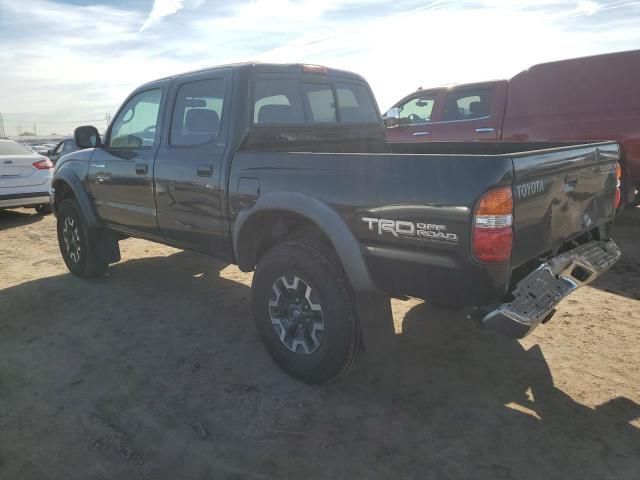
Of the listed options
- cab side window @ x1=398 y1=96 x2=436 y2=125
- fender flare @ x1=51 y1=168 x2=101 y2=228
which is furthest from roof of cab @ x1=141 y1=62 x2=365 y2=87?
cab side window @ x1=398 y1=96 x2=436 y2=125

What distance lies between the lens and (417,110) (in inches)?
326

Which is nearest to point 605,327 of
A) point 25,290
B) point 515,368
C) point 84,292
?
point 515,368

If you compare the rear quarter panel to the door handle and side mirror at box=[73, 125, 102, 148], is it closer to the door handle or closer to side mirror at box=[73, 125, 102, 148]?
the door handle

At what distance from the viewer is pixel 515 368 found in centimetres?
316

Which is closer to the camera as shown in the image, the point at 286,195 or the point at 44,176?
the point at 286,195

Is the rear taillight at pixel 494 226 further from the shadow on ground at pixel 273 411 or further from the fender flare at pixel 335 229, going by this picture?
the shadow on ground at pixel 273 411

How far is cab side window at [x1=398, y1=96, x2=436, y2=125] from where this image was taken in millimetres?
8086

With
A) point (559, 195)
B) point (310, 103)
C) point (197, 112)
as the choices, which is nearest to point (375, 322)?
point (559, 195)

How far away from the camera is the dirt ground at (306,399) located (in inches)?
92.6

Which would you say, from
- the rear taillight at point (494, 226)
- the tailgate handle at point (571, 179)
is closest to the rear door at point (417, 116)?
the tailgate handle at point (571, 179)

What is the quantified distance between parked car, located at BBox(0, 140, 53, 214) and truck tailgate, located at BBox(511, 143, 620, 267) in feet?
27.8

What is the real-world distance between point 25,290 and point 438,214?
14.5 feet

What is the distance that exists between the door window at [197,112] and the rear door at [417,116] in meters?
4.70

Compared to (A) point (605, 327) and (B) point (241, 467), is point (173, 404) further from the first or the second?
(A) point (605, 327)
